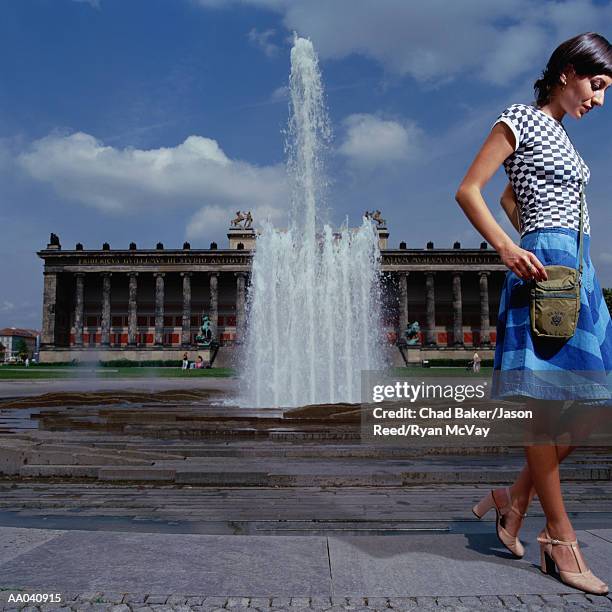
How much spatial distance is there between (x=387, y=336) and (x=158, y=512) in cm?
6695

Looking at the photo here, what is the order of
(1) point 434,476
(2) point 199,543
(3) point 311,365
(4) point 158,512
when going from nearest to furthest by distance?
1. (2) point 199,543
2. (4) point 158,512
3. (1) point 434,476
4. (3) point 311,365

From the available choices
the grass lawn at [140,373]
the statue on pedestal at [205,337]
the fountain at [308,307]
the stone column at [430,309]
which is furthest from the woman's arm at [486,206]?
the stone column at [430,309]

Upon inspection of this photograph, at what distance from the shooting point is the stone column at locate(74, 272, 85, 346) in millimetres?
66875

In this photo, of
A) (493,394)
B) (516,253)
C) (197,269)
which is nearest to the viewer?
(516,253)

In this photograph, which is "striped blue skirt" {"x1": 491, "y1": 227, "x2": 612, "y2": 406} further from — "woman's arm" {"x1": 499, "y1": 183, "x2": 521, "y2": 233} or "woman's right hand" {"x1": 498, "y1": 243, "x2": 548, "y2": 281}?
"woman's arm" {"x1": 499, "y1": 183, "x2": 521, "y2": 233}

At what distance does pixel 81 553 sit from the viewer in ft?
8.62

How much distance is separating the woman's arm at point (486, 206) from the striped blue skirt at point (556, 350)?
0.10 m

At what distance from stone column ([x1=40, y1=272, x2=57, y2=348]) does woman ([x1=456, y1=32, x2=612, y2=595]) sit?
6851 cm

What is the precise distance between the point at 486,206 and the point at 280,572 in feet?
5.69

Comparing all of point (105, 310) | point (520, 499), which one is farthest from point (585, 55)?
point (105, 310)

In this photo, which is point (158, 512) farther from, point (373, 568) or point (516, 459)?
point (516, 459)

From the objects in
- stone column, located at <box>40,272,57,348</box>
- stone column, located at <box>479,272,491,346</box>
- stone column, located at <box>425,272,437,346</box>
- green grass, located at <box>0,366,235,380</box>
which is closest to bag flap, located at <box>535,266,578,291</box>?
green grass, located at <box>0,366,235,380</box>

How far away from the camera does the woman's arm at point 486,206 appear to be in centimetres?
242

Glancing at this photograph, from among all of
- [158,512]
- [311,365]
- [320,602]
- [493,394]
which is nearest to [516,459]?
[158,512]
